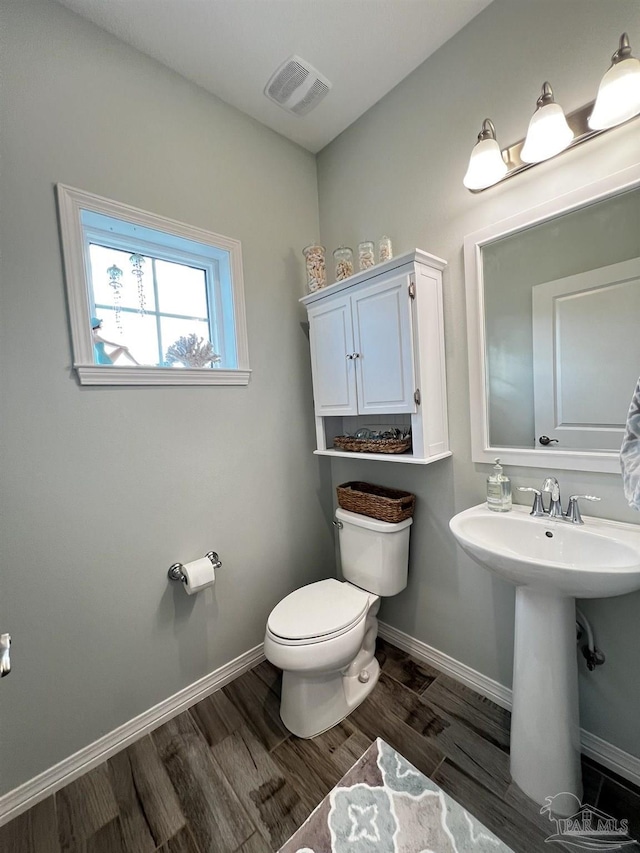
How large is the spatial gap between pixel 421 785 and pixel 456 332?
1646mm

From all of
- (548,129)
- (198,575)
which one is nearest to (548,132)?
(548,129)

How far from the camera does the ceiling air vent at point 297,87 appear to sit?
1437 mm

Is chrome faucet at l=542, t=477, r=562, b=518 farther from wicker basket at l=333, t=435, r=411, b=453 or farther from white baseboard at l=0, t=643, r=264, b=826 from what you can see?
white baseboard at l=0, t=643, r=264, b=826

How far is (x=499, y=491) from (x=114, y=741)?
1.76 m

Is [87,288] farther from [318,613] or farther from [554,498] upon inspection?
[554,498]

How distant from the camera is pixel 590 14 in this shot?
104cm

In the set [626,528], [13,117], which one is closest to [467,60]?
[13,117]

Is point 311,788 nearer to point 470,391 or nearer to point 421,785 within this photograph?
point 421,785

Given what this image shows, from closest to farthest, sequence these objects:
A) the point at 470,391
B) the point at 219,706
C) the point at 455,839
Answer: the point at 455,839, the point at 470,391, the point at 219,706

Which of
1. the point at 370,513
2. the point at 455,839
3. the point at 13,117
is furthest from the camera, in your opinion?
A: the point at 370,513

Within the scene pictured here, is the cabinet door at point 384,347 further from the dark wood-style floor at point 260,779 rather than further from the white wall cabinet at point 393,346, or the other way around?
the dark wood-style floor at point 260,779

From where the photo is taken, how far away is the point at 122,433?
1341mm

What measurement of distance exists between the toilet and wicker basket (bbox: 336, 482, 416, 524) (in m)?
0.03

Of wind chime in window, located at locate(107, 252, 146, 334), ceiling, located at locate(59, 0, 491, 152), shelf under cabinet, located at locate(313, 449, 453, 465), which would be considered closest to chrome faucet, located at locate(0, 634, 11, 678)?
wind chime in window, located at locate(107, 252, 146, 334)
